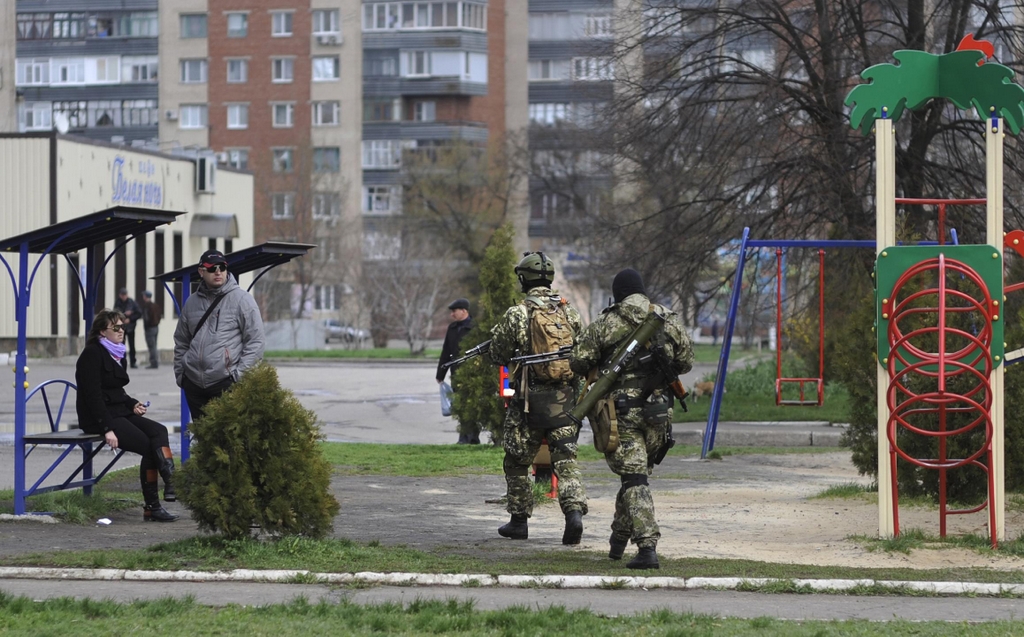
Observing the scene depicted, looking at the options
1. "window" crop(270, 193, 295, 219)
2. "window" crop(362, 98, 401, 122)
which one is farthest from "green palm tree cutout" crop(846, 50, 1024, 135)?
"window" crop(362, 98, 401, 122)

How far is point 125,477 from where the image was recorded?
12.9 meters

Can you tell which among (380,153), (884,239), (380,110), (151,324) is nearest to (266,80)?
(380,110)

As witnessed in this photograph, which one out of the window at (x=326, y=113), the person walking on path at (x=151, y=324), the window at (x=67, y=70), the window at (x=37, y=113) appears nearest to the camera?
the person walking on path at (x=151, y=324)

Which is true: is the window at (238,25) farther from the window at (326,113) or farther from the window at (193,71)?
the window at (326,113)

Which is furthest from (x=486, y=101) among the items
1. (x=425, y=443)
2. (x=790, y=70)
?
(x=425, y=443)

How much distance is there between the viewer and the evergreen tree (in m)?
15.8

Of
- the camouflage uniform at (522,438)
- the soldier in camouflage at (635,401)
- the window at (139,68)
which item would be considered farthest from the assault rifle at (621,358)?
the window at (139,68)

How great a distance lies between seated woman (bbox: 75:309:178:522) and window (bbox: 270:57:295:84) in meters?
67.6

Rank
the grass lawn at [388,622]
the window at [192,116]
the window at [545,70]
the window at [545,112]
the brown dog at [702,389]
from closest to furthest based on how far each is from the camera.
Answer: the grass lawn at [388,622] < the brown dog at [702,389] < the window at [545,112] < the window at [545,70] < the window at [192,116]

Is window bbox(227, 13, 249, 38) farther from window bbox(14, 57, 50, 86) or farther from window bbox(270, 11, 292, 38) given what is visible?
window bbox(14, 57, 50, 86)

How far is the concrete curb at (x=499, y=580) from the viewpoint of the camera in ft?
25.7

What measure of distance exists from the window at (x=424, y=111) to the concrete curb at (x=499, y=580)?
69.4 meters

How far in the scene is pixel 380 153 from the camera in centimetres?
7738

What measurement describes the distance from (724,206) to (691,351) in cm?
1456
